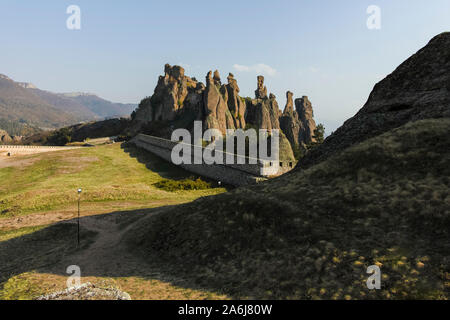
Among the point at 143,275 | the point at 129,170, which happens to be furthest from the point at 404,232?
the point at 129,170

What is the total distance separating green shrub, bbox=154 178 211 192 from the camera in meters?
41.0

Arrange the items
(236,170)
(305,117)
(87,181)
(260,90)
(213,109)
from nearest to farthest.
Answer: (236,170) → (87,181) → (213,109) → (260,90) → (305,117)

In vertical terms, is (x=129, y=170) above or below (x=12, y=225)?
above

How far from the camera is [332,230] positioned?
1377 centimetres

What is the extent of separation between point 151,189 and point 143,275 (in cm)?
2639

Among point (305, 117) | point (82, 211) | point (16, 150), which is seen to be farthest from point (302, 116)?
point (82, 211)

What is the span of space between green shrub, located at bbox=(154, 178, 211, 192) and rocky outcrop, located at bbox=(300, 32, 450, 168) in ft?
61.3

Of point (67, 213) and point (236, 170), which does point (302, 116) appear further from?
point (67, 213)

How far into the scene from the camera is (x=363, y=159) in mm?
19062

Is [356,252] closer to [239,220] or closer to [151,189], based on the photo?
[239,220]

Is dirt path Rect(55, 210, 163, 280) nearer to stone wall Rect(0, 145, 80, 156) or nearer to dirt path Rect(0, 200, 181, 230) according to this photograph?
dirt path Rect(0, 200, 181, 230)

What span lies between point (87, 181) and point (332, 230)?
4158cm

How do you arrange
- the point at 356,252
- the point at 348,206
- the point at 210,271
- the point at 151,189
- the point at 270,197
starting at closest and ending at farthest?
the point at 356,252 < the point at 210,271 < the point at 348,206 < the point at 270,197 < the point at 151,189

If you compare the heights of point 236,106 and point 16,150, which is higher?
point 236,106
